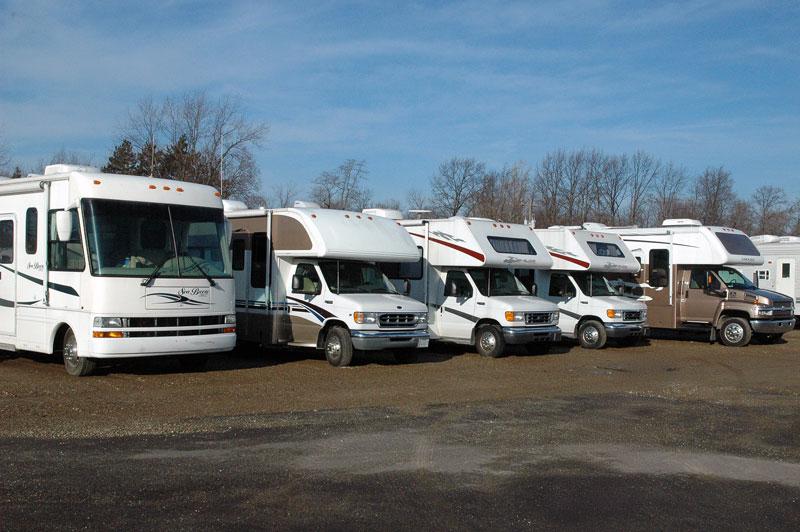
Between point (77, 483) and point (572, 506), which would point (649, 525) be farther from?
point (77, 483)

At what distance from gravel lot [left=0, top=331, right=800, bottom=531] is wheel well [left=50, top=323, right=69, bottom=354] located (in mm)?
458

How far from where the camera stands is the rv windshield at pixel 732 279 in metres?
20.4

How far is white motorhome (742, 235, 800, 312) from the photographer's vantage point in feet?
82.7

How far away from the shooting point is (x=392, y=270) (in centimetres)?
1777

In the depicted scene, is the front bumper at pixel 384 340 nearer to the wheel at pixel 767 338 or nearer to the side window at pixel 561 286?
the side window at pixel 561 286

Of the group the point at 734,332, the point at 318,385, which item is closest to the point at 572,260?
the point at 734,332

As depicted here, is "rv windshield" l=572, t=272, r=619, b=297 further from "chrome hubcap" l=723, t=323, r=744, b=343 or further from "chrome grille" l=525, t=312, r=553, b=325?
"chrome hubcap" l=723, t=323, r=744, b=343


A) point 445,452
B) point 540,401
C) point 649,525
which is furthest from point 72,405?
point 649,525

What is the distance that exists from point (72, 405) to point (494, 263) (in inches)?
370

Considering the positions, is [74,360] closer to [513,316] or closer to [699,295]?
[513,316]

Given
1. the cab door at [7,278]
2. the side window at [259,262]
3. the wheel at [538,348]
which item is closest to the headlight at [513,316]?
the wheel at [538,348]

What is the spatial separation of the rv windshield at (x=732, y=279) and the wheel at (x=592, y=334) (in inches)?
159

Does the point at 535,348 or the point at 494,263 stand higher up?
the point at 494,263

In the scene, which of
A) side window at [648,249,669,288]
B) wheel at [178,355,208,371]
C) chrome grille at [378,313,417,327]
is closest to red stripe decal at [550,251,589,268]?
side window at [648,249,669,288]
